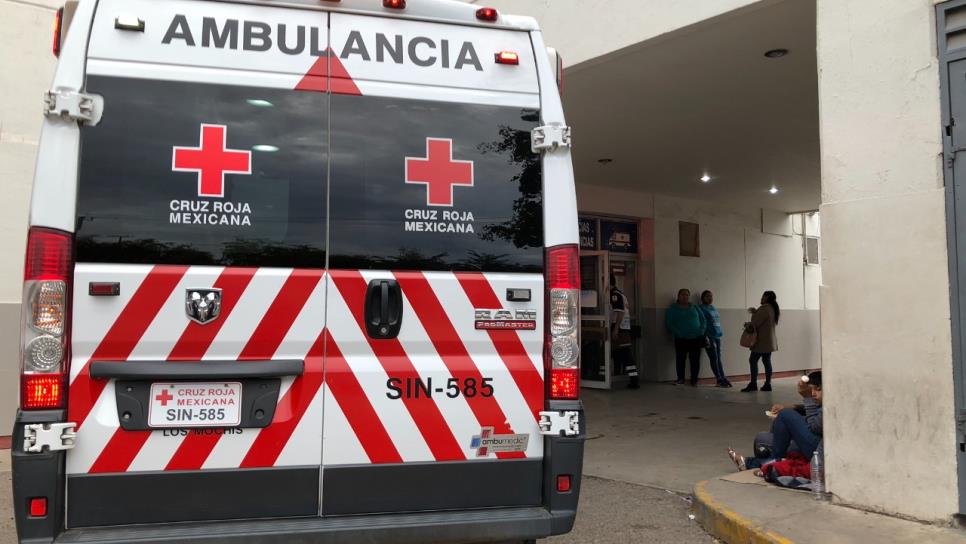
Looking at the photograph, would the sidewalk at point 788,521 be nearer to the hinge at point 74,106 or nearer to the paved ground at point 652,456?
the paved ground at point 652,456

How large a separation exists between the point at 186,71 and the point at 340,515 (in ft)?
6.11

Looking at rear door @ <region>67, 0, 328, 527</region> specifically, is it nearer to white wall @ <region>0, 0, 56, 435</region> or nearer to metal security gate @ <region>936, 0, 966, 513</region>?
metal security gate @ <region>936, 0, 966, 513</region>

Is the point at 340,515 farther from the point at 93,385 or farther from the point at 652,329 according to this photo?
the point at 652,329

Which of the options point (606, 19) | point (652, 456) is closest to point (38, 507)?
point (652, 456)

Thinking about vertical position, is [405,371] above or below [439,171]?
below

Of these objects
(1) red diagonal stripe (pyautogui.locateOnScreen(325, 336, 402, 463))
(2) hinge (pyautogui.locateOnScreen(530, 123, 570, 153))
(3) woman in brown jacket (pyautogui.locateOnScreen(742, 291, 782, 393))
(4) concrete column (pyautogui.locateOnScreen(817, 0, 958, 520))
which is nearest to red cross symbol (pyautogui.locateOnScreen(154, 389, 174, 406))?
(1) red diagonal stripe (pyautogui.locateOnScreen(325, 336, 402, 463))

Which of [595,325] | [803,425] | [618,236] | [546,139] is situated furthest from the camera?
[618,236]

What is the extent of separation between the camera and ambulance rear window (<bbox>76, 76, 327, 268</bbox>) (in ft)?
8.84

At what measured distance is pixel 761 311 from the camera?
1234 cm

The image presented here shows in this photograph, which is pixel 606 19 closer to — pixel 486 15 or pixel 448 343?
pixel 486 15

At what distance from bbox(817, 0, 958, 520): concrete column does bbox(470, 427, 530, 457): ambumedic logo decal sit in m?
2.74

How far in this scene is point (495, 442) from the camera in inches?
119

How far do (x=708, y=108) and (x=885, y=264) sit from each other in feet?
14.4

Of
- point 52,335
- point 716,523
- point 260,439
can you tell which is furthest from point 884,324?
point 52,335
